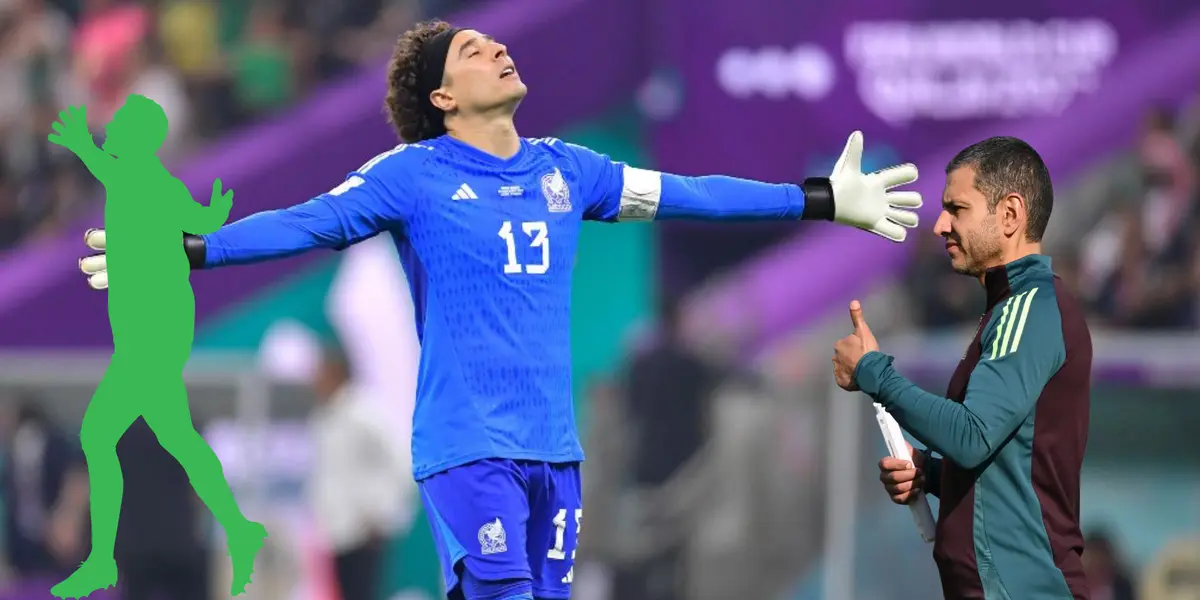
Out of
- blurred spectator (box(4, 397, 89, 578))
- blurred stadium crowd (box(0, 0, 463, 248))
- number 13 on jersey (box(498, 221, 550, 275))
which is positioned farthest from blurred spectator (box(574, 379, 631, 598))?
number 13 on jersey (box(498, 221, 550, 275))

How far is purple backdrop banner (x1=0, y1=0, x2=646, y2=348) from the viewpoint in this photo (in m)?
14.5

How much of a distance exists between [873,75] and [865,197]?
9927mm

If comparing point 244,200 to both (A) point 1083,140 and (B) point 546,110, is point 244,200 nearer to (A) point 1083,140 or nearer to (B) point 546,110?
(B) point 546,110

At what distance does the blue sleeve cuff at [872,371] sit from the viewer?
457cm

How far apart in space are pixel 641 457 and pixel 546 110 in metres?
4.92

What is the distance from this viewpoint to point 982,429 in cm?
439

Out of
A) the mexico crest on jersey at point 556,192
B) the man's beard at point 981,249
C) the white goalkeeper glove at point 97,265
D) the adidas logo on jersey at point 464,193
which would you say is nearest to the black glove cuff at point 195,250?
the white goalkeeper glove at point 97,265

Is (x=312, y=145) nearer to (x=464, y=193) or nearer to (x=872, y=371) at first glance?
(x=464, y=193)

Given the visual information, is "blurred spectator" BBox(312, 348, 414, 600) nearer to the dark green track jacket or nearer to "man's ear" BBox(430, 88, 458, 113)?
"man's ear" BBox(430, 88, 458, 113)

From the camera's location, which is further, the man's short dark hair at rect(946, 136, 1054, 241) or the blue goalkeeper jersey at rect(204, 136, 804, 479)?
the blue goalkeeper jersey at rect(204, 136, 804, 479)

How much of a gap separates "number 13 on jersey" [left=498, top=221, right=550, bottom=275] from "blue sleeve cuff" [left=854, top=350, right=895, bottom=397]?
1011 mm

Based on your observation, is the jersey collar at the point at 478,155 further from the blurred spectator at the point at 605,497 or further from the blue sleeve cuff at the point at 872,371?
the blurred spectator at the point at 605,497

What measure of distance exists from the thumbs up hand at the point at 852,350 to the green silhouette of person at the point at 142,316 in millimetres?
1616

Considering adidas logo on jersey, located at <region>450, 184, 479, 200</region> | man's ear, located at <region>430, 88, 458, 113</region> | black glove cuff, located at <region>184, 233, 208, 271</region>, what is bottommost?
black glove cuff, located at <region>184, 233, 208, 271</region>
